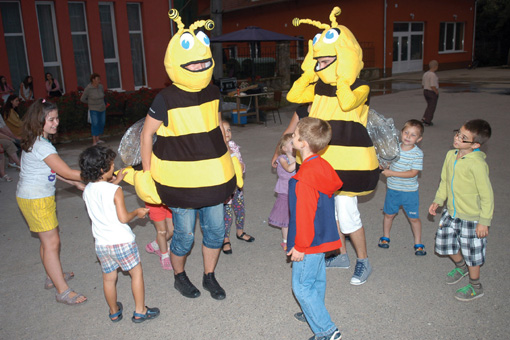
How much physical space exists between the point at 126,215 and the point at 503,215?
4.32 m

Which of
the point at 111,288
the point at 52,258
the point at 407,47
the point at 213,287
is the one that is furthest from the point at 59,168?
the point at 407,47

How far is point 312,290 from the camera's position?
292cm

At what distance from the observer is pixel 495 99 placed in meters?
14.9

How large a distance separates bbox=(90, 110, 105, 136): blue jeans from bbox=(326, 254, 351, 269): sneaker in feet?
24.4

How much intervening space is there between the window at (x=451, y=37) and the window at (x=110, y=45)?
2183 centimetres

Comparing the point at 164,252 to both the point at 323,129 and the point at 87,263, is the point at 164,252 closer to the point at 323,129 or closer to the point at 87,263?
the point at 87,263

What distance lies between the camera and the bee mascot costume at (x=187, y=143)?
327cm

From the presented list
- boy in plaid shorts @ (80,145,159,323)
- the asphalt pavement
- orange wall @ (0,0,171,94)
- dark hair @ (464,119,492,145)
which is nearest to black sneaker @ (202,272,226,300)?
the asphalt pavement

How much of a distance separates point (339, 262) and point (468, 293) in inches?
43.3

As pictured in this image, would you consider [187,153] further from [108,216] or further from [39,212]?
[39,212]

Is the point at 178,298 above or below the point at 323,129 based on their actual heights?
below

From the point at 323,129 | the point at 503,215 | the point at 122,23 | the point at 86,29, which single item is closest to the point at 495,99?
the point at 503,215

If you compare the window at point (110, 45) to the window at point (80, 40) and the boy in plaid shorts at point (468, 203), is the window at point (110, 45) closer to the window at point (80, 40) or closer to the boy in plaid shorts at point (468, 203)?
the window at point (80, 40)

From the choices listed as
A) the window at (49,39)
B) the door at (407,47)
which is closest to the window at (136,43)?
the window at (49,39)
